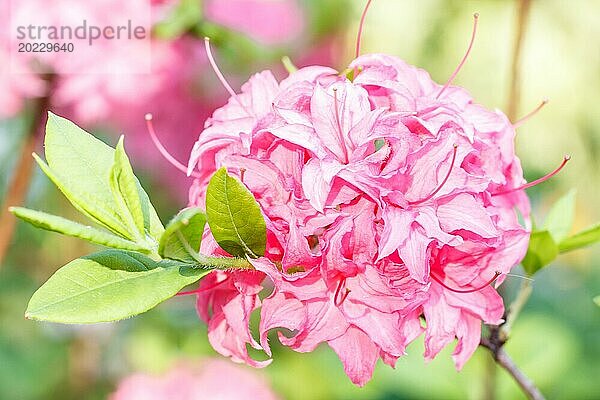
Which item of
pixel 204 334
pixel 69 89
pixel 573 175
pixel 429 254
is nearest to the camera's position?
pixel 429 254

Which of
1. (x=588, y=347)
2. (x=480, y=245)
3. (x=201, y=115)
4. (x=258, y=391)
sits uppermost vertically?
(x=480, y=245)

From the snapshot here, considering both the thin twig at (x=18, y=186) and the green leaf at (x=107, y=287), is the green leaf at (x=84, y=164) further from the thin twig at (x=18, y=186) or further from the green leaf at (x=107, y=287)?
the thin twig at (x=18, y=186)

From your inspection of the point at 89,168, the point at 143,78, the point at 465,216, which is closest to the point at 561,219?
the point at 465,216

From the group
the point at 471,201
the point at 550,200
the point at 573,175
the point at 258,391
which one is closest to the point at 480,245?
the point at 471,201

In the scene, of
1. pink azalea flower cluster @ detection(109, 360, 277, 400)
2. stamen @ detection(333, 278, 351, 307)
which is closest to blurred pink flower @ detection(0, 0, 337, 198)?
pink azalea flower cluster @ detection(109, 360, 277, 400)

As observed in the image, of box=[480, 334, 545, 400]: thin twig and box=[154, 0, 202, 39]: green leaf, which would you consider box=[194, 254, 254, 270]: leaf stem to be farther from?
box=[154, 0, 202, 39]: green leaf

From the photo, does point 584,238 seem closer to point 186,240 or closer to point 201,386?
point 186,240

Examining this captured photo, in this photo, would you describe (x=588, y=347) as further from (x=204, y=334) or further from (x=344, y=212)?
(x=344, y=212)
